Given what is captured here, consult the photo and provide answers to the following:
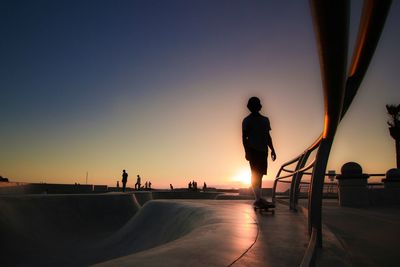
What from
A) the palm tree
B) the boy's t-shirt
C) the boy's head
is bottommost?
the boy's t-shirt

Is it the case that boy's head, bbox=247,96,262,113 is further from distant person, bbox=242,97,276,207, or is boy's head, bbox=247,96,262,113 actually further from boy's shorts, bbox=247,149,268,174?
boy's shorts, bbox=247,149,268,174

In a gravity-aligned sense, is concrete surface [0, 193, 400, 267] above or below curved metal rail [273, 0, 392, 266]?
below

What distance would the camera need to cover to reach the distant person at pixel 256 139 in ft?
19.5

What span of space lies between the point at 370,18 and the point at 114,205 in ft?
46.2

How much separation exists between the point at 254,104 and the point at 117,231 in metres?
6.63

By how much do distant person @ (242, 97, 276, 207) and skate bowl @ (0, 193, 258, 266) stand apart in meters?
0.82

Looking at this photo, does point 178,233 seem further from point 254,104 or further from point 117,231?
point 117,231

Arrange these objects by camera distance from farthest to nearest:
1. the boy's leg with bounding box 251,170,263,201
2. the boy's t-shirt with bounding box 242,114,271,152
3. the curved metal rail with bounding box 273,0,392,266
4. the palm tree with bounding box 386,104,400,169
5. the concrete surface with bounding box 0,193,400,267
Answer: the palm tree with bounding box 386,104,400,169
the boy's leg with bounding box 251,170,263,201
the boy's t-shirt with bounding box 242,114,271,152
the concrete surface with bounding box 0,193,400,267
the curved metal rail with bounding box 273,0,392,266

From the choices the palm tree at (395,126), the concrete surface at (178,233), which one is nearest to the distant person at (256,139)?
the concrete surface at (178,233)

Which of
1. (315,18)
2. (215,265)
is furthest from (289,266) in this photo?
(315,18)

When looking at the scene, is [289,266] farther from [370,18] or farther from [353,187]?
[353,187]

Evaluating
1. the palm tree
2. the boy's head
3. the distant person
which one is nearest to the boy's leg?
the distant person

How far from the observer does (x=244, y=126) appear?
595 centimetres

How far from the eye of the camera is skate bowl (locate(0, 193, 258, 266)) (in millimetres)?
2547
